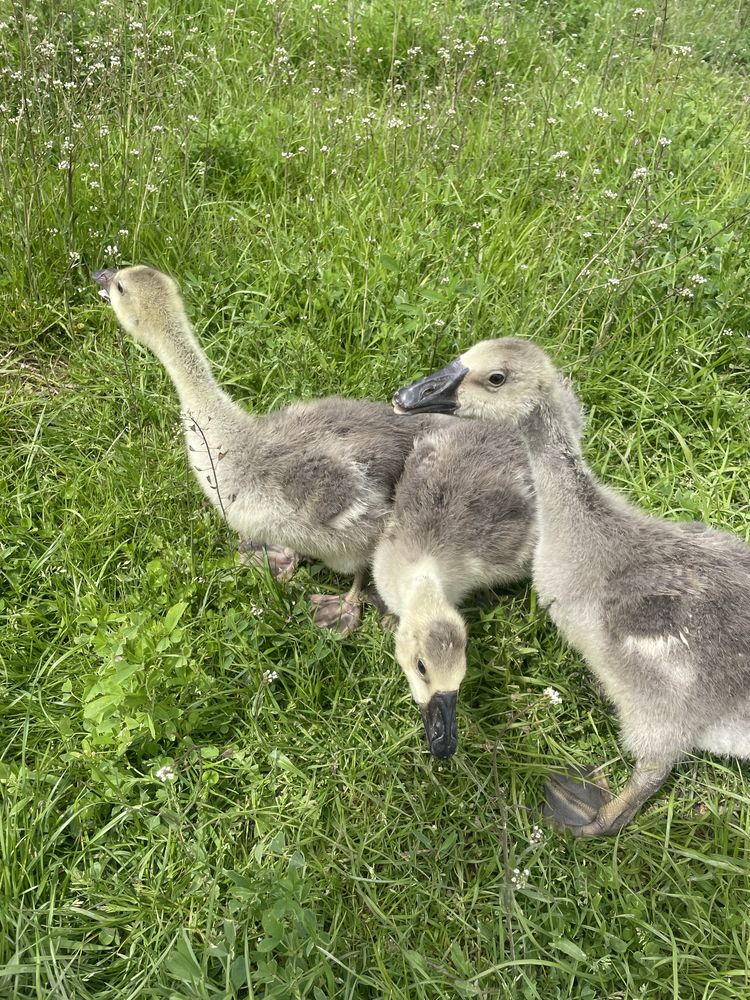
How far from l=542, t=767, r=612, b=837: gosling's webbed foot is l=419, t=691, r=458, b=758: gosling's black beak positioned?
22.0 inches

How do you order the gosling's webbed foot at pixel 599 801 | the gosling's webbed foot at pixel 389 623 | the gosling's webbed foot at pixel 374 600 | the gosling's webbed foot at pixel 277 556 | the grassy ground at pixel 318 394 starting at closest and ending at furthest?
the grassy ground at pixel 318 394 < the gosling's webbed foot at pixel 599 801 < the gosling's webbed foot at pixel 389 623 < the gosling's webbed foot at pixel 374 600 < the gosling's webbed foot at pixel 277 556

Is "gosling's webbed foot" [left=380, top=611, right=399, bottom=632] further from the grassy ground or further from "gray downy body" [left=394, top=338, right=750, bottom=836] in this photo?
"gray downy body" [left=394, top=338, right=750, bottom=836]

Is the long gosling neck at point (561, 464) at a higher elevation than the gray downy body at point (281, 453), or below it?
higher

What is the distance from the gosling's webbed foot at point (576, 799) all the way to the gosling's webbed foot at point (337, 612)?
1.02 meters

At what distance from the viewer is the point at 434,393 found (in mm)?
2742

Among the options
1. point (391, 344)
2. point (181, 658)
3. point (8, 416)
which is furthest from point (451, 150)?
point (181, 658)

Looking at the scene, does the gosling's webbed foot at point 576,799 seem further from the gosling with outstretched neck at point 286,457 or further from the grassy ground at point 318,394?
the gosling with outstretched neck at point 286,457

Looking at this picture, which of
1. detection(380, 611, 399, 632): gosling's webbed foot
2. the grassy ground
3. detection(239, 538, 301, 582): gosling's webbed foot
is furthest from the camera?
detection(239, 538, 301, 582): gosling's webbed foot

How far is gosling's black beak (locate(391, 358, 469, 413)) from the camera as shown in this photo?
273 cm

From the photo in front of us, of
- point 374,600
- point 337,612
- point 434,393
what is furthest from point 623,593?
point 337,612

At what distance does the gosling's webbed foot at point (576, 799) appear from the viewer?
2703 mm

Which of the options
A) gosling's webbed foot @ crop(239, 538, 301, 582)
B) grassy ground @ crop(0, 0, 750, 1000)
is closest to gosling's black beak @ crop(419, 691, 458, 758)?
grassy ground @ crop(0, 0, 750, 1000)

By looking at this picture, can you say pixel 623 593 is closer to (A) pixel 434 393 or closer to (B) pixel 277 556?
→ (A) pixel 434 393

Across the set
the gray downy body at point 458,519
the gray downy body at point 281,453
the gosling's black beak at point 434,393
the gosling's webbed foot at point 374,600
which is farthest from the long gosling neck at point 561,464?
Answer: the gosling's webbed foot at point 374,600
